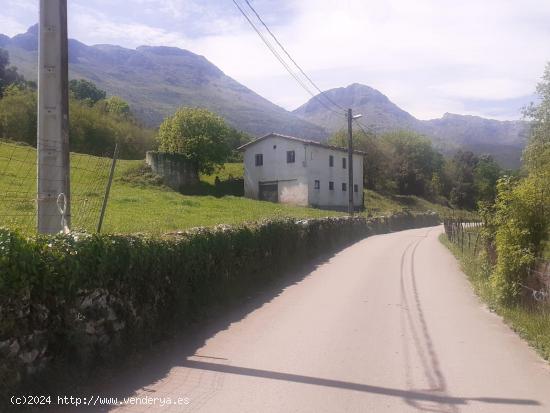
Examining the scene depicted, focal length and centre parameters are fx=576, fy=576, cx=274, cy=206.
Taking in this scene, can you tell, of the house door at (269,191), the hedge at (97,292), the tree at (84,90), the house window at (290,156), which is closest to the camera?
the hedge at (97,292)

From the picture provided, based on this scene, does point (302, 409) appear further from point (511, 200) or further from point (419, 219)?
point (419, 219)

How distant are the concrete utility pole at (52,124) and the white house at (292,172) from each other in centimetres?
4133

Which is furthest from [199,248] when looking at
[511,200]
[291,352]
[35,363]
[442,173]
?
[442,173]

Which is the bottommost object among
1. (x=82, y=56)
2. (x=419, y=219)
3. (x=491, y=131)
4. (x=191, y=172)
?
(x=419, y=219)

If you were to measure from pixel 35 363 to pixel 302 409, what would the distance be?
99.1 inches

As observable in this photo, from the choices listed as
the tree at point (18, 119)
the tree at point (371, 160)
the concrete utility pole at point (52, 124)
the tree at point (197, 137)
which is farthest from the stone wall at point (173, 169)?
the tree at point (371, 160)

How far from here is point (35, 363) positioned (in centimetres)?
531

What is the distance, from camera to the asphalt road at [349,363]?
574 centimetres

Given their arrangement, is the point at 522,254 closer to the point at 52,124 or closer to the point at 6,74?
the point at 52,124

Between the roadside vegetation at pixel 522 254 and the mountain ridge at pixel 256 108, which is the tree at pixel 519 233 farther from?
the mountain ridge at pixel 256 108

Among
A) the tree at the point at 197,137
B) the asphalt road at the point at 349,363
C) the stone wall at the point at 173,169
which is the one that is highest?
the tree at the point at 197,137

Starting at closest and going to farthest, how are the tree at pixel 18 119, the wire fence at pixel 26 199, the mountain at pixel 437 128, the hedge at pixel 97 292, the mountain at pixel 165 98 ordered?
the hedge at pixel 97 292, the wire fence at pixel 26 199, the tree at pixel 18 119, the mountain at pixel 437 128, the mountain at pixel 165 98

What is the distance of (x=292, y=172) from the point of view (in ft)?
163

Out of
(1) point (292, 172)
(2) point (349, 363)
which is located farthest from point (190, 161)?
(2) point (349, 363)
